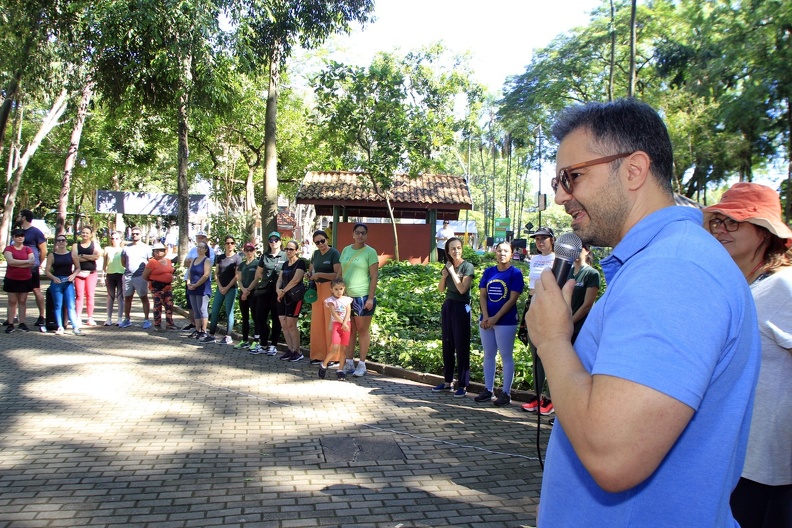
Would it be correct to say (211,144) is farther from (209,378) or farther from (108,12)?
(209,378)

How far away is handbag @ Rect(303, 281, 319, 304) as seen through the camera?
9391mm

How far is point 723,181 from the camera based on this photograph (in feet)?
96.6

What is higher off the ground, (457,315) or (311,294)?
(311,294)

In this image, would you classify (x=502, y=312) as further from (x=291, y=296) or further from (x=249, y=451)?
(x=291, y=296)

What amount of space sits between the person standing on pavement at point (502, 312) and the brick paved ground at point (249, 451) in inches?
12.0

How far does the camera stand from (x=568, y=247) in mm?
2061

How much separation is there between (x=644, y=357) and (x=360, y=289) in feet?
24.9

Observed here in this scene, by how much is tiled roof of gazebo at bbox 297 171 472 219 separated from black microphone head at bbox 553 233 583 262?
20901 millimetres

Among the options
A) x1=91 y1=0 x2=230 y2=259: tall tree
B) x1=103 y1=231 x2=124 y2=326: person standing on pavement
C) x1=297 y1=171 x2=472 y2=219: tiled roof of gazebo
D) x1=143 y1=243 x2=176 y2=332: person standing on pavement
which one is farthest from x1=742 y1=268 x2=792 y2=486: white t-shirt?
x1=297 y1=171 x2=472 y2=219: tiled roof of gazebo

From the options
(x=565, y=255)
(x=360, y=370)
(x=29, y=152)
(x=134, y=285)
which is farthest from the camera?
(x=29, y=152)

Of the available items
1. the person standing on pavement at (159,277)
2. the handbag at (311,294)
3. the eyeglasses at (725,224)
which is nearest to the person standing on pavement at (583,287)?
the eyeglasses at (725,224)

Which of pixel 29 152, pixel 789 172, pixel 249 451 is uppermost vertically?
pixel 29 152

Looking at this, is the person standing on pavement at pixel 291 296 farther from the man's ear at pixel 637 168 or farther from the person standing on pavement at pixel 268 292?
the man's ear at pixel 637 168

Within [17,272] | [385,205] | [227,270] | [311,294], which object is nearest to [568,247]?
[311,294]
